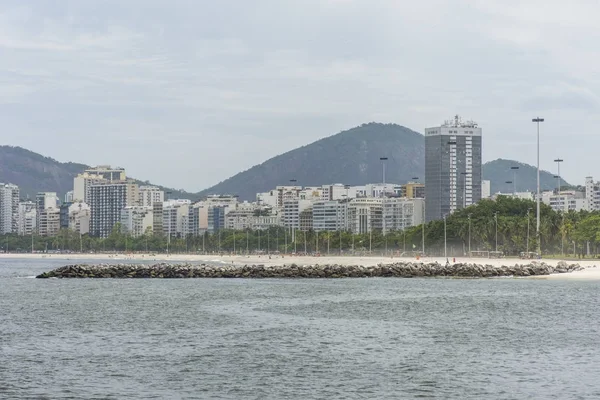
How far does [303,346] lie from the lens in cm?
3556

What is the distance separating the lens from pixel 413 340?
1470 inches

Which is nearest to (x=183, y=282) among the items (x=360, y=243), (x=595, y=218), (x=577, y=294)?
(x=577, y=294)

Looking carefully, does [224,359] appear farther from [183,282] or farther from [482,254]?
[482,254]

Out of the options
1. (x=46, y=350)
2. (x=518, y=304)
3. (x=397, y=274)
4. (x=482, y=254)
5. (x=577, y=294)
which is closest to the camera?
(x=46, y=350)

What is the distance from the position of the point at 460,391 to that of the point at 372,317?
66.4 feet

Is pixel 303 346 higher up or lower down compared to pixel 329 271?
lower down

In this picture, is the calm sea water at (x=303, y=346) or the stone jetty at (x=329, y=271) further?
the stone jetty at (x=329, y=271)

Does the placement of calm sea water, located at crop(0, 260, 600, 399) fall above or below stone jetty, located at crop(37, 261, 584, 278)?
below

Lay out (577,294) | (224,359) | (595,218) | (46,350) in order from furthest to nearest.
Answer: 1. (595,218)
2. (577,294)
3. (46,350)
4. (224,359)

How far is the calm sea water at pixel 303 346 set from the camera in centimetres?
2706

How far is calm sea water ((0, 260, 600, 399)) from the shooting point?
2706 centimetres

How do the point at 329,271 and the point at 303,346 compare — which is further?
the point at 329,271

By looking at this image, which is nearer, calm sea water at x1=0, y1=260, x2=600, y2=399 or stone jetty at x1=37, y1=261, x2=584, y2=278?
calm sea water at x1=0, y1=260, x2=600, y2=399

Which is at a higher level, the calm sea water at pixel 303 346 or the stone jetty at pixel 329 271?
the stone jetty at pixel 329 271
